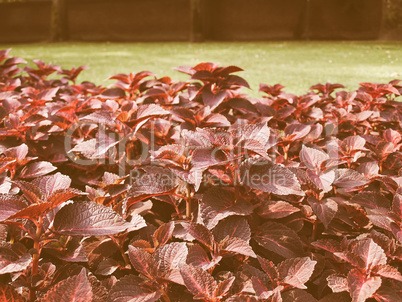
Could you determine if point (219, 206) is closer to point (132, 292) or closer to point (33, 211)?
point (132, 292)

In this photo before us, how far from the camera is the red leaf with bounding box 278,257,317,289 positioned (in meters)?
0.82

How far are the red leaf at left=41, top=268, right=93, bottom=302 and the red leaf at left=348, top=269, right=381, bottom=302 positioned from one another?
50 centimetres

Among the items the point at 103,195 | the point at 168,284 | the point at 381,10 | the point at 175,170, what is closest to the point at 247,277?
the point at 168,284

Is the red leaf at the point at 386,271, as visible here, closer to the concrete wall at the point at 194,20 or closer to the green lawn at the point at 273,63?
the green lawn at the point at 273,63

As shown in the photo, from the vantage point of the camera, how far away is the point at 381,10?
9.23 m

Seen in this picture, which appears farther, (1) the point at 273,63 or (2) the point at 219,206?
(1) the point at 273,63

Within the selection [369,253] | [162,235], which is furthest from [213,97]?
[369,253]

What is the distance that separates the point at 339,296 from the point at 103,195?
62 centimetres

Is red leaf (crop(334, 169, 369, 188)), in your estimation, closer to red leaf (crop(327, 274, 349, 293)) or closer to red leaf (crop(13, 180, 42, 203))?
red leaf (crop(327, 274, 349, 293))

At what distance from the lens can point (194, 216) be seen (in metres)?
1.02

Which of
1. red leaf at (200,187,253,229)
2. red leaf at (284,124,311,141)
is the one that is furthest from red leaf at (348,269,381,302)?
red leaf at (284,124,311,141)

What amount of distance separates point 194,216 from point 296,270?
291 mm

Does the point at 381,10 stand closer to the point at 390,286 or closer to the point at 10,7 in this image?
the point at 390,286

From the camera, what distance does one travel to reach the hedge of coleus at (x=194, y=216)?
0.80m
